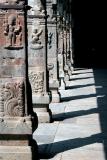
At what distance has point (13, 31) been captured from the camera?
8539 millimetres

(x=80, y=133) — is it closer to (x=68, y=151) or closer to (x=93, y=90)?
(x=68, y=151)

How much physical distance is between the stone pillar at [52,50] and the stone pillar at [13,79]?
766 cm

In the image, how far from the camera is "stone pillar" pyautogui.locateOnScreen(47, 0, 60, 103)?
16469 mm

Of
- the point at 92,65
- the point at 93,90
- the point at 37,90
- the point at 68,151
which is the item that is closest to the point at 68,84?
the point at 93,90

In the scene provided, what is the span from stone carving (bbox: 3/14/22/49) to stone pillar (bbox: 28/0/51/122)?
405 cm

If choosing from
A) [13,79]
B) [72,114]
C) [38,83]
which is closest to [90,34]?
[72,114]

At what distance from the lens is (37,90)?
1279 centimetres

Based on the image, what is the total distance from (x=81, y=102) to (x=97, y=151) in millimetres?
7017

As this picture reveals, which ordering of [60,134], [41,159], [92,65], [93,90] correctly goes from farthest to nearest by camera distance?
[92,65], [93,90], [60,134], [41,159]

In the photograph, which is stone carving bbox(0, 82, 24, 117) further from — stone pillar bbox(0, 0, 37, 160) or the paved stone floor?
the paved stone floor

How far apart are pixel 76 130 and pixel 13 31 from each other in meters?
3.80

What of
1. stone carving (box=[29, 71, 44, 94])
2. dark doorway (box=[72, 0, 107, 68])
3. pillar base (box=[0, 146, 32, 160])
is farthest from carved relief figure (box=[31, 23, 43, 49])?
dark doorway (box=[72, 0, 107, 68])

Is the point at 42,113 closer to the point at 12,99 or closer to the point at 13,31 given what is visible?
the point at 12,99

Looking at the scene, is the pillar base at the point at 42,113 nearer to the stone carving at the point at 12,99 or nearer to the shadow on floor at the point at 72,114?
the shadow on floor at the point at 72,114
